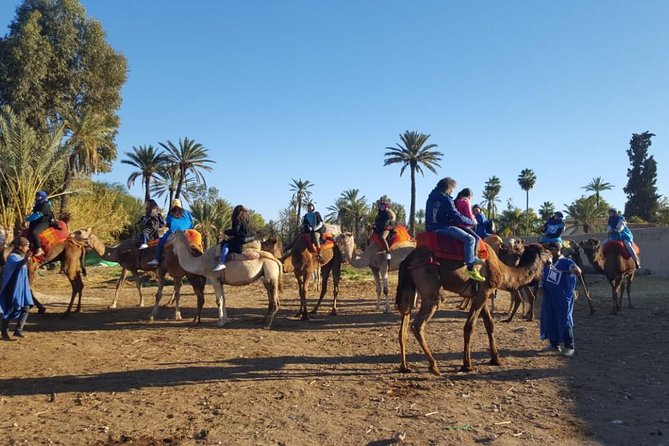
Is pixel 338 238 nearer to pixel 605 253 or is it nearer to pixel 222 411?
pixel 605 253

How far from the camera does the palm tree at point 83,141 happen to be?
29.6 meters

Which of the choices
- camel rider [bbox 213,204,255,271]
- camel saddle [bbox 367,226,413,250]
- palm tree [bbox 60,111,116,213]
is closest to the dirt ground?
camel rider [bbox 213,204,255,271]

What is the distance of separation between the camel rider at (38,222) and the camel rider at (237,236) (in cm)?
414

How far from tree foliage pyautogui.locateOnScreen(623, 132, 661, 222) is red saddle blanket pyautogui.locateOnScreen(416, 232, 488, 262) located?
61.6 m

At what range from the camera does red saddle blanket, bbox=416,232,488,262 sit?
700 centimetres

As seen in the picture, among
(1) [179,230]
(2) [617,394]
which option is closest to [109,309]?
(1) [179,230]

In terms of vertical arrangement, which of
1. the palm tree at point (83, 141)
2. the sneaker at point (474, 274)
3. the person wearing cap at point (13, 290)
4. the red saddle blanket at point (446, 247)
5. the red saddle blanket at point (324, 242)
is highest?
the palm tree at point (83, 141)

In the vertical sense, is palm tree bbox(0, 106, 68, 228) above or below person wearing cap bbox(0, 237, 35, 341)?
above

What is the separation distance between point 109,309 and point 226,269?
4.91 meters

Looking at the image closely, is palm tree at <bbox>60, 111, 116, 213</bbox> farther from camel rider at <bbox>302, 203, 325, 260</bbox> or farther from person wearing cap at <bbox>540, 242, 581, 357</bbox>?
person wearing cap at <bbox>540, 242, 581, 357</bbox>

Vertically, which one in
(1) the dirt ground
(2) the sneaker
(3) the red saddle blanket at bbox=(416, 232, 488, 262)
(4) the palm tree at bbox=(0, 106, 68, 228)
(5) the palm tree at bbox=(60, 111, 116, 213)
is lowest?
(1) the dirt ground

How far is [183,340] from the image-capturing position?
29.8 feet

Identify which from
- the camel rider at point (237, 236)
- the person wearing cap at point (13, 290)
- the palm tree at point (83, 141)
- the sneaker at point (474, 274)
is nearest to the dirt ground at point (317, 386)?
the person wearing cap at point (13, 290)

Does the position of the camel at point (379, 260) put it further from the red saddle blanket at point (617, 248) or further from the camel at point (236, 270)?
the red saddle blanket at point (617, 248)
